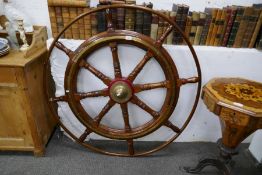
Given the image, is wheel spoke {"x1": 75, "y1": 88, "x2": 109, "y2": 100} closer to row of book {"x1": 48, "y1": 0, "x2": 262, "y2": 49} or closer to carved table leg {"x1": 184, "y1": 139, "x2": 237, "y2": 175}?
row of book {"x1": 48, "y1": 0, "x2": 262, "y2": 49}

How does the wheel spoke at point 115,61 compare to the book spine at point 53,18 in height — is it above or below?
below

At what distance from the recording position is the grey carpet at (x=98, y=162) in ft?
4.68

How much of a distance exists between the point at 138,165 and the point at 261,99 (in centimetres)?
Answer: 85

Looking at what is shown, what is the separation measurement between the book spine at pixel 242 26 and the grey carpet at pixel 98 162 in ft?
2.61

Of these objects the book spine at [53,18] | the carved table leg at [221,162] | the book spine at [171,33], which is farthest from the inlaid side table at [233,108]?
the book spine at [53,18]

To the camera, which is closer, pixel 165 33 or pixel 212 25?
pixel 165 33

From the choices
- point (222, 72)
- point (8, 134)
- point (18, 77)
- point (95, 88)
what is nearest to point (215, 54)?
point (222, 72)

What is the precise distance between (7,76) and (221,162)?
1327mm

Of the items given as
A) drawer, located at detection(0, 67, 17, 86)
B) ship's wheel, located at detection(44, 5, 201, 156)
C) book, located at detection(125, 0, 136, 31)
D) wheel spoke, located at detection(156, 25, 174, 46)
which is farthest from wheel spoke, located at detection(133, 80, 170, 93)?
drawer, located at detection(0, 67, 17, 86)

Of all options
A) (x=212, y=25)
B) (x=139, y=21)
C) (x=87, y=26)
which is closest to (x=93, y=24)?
(x=87, y=26)

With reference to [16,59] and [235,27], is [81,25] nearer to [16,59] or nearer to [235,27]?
[16,59]

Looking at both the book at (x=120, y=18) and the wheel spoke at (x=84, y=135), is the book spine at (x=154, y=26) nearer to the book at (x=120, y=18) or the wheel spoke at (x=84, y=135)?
the book at (x=120, y=18)

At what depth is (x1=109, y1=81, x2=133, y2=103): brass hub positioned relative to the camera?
130 cm

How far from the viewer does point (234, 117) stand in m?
1.07
